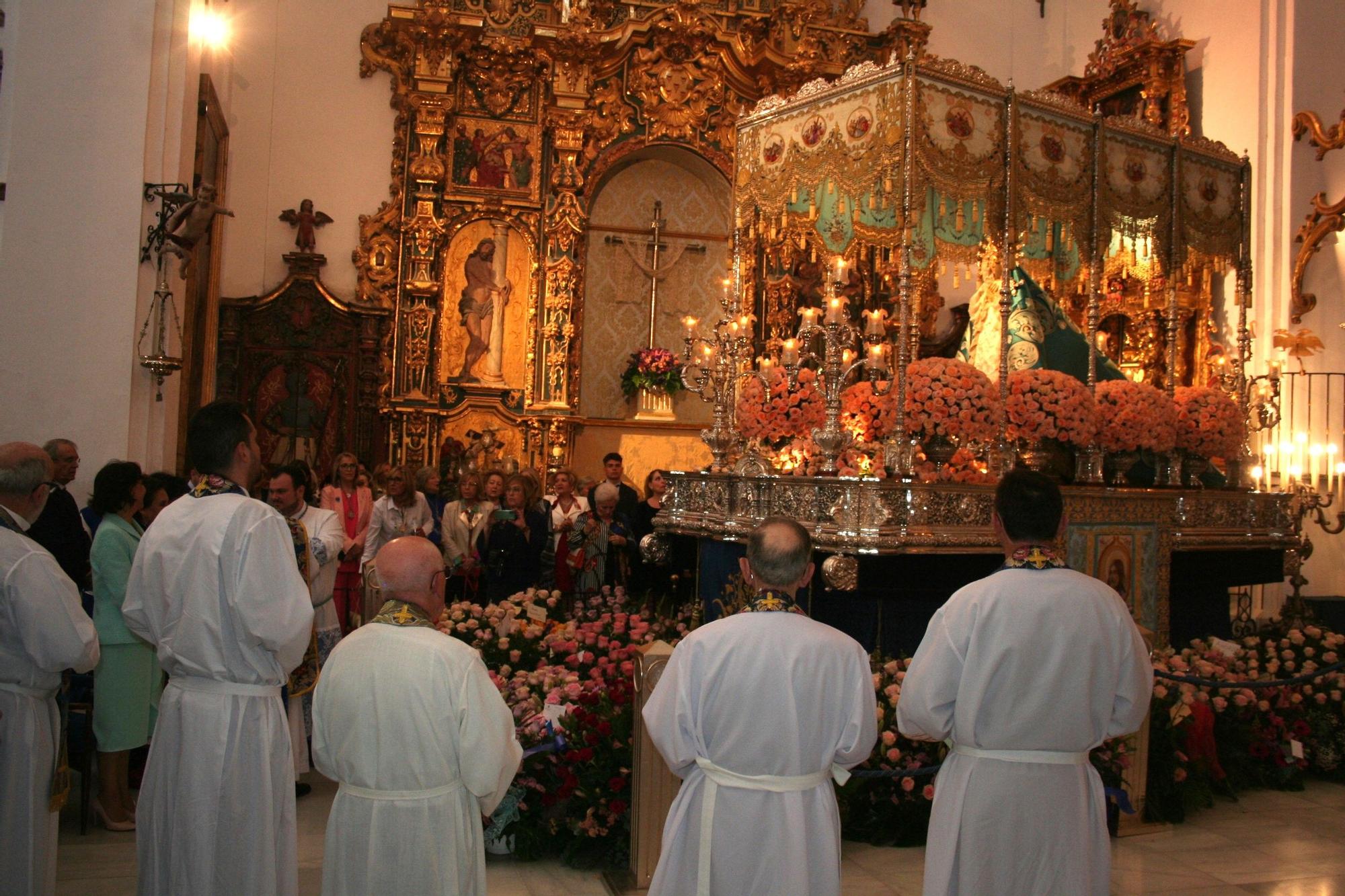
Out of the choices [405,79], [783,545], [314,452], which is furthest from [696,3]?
[783,545]

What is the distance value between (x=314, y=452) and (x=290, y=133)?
3.99m

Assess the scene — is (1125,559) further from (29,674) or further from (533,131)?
(533,131)

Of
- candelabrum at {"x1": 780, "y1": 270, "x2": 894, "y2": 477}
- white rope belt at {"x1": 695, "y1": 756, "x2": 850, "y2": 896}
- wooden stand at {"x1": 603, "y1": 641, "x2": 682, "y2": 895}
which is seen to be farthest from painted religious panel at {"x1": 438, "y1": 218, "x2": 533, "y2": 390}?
white rope belt at {"x1": 695, "y1": 756, "x2": 850, "y2": 896}

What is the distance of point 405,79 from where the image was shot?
1492 cm

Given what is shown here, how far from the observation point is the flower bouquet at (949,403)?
8.22 meters

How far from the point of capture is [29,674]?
423cm

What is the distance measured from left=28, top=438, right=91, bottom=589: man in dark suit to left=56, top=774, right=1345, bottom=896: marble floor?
1.33 meters

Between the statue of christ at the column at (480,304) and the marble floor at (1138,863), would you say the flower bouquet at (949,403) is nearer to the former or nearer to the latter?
the marble floor at (1138,863)

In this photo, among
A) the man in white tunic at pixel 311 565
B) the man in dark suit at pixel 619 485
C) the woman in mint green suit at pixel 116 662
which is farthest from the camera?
the man in dark suit at pixel 619 485

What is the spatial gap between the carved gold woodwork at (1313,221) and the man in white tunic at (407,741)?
465 inches

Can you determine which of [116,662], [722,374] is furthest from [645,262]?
[116,662]

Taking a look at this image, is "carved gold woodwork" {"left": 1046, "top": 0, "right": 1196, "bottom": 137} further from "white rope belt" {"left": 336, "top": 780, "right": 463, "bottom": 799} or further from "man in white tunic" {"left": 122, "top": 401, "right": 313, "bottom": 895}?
"white rope belt" {"left": 336, "top": 780, "right": 463, "bottom": 799}

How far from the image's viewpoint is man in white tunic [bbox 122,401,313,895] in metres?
4.10

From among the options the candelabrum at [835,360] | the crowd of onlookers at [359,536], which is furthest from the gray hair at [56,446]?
the candelabrum at [835,360]
